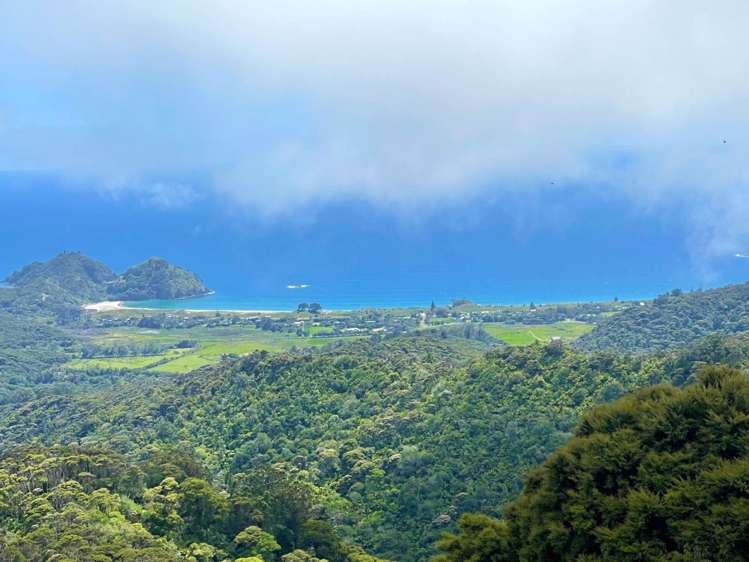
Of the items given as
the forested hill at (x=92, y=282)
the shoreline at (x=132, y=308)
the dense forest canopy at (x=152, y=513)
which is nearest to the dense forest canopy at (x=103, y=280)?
the forested hill at (x=92, y=282)

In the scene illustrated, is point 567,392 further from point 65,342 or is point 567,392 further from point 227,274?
point 227,274

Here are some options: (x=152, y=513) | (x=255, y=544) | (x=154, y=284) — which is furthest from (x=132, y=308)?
(x=255, y=544)

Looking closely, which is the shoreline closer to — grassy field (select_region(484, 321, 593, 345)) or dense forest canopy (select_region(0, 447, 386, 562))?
grassy field (select_region(484, 321, 593, 345))

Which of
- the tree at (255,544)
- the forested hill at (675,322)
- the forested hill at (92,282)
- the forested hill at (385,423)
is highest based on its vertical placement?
the forested hill at (92,282)

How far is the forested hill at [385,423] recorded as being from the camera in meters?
20.8

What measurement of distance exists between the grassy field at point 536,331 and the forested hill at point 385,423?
18648 mm

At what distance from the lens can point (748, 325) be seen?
40375 millimetres

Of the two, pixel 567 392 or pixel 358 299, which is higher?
pixel 358 299

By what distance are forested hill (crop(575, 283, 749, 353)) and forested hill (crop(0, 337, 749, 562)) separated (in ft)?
48.5

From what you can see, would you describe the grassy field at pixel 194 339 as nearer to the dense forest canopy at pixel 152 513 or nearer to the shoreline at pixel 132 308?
the shoreline at pixel 132 308

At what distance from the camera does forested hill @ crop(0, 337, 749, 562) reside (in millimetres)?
20844

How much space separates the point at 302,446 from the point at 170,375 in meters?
25.2

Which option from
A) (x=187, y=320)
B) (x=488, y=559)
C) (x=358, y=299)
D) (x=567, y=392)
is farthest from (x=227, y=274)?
(x=488, y=559)

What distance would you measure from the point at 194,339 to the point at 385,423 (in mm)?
40507
